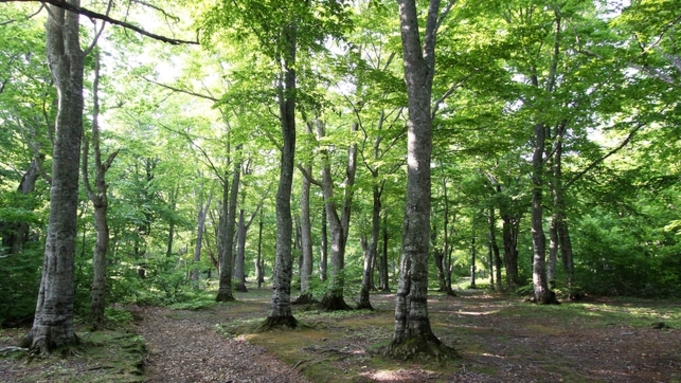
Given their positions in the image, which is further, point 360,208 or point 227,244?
point 360,208

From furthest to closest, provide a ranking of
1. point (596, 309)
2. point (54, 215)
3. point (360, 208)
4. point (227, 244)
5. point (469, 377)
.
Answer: point (360, 208) → point (227, 244) → point (596, 309) → point (54, 215) → point (469, 377)

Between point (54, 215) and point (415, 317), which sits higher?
point (54, 215)

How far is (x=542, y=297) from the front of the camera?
1421 centimetres

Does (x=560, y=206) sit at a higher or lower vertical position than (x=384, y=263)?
higher

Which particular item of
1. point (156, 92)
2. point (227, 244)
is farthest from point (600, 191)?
point (156, 92)

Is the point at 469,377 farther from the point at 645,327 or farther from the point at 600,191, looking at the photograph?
the point at 600,191

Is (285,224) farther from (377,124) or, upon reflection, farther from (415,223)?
(377,124)

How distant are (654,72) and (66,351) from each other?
15186mm

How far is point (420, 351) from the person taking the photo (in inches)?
231

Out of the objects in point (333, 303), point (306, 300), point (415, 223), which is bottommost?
point (306, 300)

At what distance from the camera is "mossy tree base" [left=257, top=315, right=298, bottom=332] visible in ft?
29.2

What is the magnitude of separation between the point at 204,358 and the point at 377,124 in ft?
35.9

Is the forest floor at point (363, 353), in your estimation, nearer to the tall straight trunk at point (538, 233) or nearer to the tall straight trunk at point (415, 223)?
the tall straight trunk at point (415, 223)

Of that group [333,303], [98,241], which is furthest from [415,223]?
[98,241]
